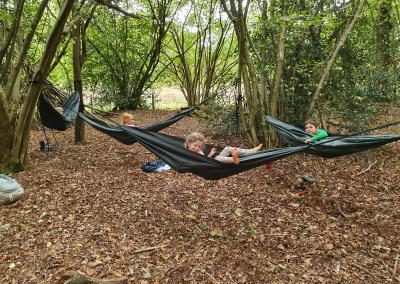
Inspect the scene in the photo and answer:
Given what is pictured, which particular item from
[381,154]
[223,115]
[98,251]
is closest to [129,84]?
[223,115]

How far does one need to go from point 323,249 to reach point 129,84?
9228mm

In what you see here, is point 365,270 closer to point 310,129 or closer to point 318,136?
point 318,136

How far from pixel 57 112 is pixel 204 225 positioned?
2426 mm

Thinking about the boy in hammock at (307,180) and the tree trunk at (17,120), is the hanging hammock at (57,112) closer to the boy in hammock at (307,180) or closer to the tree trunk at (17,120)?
the tree trunk at (17,120)

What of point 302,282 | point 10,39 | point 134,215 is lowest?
point 302,282

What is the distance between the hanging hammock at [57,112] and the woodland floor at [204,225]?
52cm

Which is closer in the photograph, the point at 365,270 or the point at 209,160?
the point at 365,270

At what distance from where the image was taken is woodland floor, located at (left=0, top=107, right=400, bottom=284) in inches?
98.7

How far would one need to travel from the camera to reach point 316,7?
4.71m

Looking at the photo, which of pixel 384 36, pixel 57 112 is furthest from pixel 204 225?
pixel 384 36

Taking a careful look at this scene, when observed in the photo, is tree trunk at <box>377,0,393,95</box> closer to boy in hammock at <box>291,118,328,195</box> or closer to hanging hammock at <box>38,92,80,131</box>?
boy in hammock at <box>291,118,328,195</box>

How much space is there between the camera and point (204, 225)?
3.07 m

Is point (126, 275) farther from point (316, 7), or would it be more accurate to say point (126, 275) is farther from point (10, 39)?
point (316, 7)

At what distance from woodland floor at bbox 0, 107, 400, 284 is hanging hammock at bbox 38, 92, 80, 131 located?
1.70 feet
